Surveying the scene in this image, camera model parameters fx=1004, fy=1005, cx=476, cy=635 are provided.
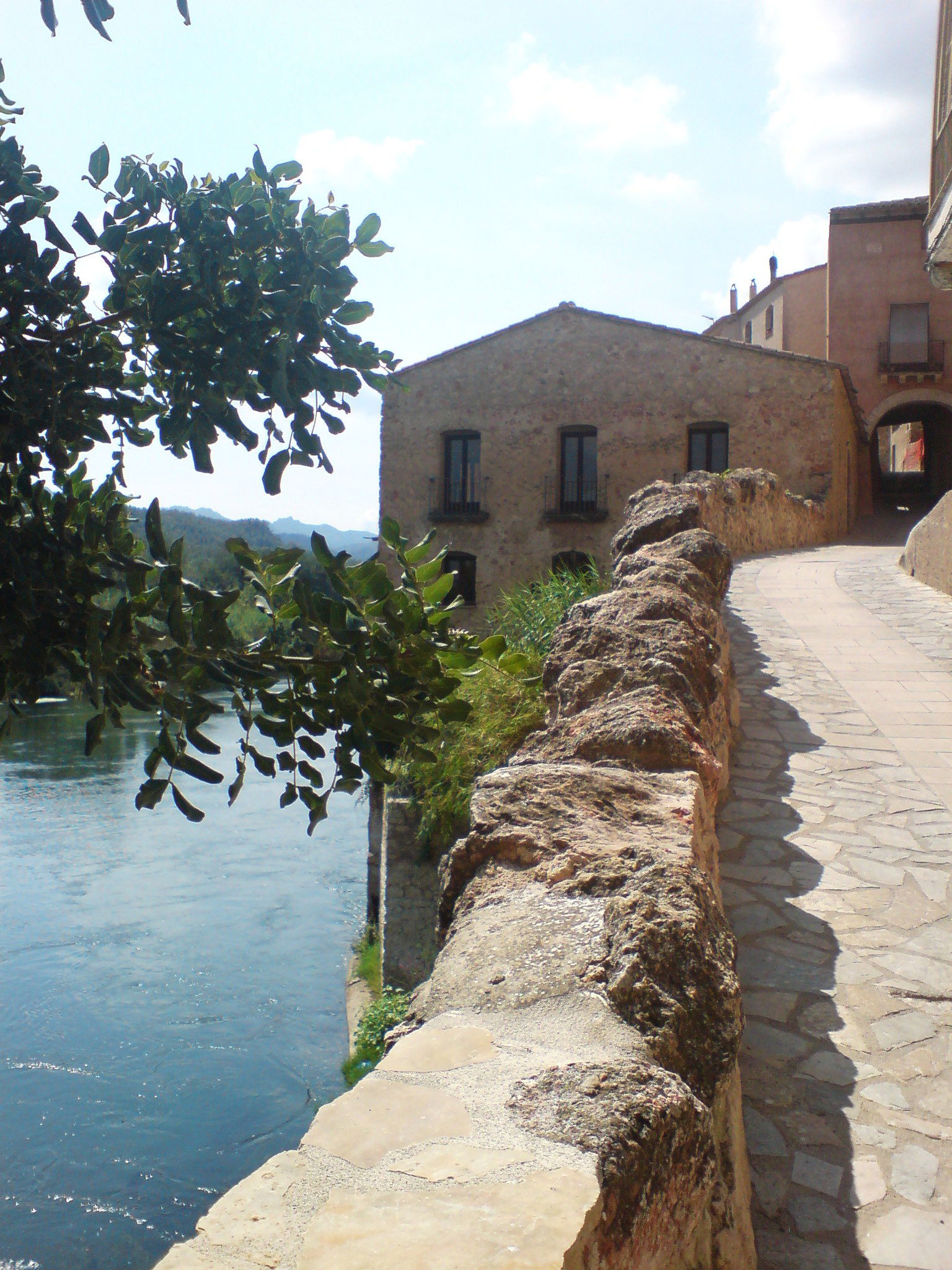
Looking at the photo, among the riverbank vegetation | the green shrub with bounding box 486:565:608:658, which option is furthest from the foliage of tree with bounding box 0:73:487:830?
the green shrub with bounding box 486:565:608:658

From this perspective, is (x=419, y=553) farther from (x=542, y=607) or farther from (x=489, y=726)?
(x=542, y=607)

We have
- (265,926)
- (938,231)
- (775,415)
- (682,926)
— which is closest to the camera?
(682,926)

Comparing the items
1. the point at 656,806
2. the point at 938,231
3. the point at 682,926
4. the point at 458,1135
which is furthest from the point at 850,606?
the point at 458,1135

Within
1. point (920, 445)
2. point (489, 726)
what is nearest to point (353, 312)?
point (489, 726)

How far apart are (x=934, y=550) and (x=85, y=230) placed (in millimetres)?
10554

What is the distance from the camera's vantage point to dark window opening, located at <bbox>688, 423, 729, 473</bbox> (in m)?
22.0

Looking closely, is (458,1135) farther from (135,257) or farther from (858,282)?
(858,282)

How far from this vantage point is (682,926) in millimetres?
2025

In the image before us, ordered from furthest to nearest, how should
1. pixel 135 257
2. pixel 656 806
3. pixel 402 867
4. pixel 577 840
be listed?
pixel 402 867, pixel 656 806, pixel 577 840, pixel 135 257

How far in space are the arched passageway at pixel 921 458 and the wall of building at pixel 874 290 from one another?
1.14m

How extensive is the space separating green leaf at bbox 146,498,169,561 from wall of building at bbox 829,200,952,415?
26.1 m

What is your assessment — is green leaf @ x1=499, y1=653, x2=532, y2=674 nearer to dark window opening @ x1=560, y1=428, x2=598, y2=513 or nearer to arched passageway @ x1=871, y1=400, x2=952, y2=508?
dark window opening @ x1=560, y1=428, x2=598, y2=513

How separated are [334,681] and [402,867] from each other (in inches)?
229

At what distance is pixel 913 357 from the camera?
25.2 metres
